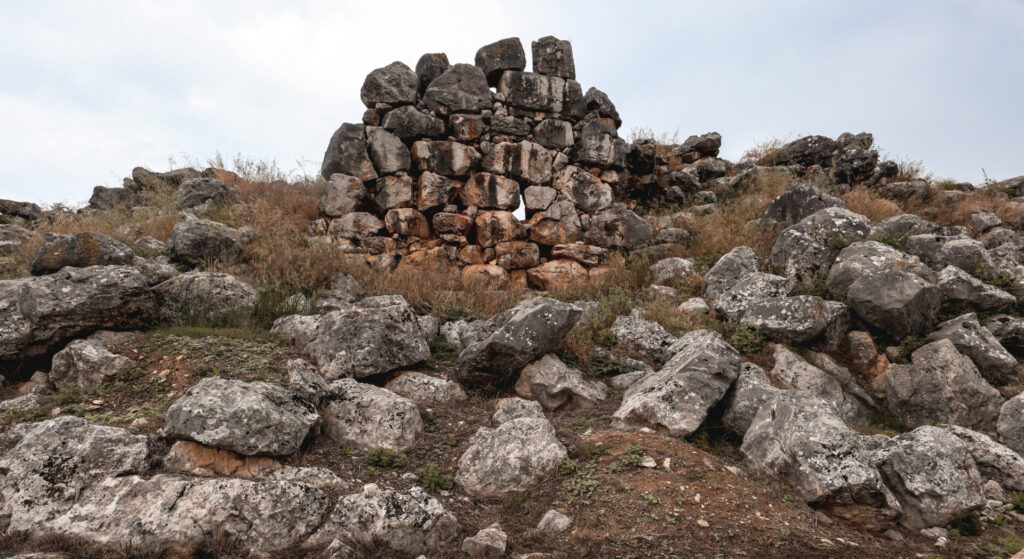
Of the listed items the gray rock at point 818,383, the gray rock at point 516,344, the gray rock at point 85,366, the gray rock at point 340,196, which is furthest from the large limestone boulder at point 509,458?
the gray rock at point 340,196

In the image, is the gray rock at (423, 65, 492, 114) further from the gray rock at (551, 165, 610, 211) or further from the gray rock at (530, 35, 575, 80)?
the gray rock at (551, 165, 610, 211)

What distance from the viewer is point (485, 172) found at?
1217 centimetres

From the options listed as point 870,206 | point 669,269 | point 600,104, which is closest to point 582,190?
point 600,104

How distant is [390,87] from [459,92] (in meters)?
1.52

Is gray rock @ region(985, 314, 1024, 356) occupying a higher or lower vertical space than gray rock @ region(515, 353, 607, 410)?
higher

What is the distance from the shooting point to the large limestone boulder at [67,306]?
589 cm

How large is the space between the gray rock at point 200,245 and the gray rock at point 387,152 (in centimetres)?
366

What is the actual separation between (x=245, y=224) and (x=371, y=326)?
19.5 ft

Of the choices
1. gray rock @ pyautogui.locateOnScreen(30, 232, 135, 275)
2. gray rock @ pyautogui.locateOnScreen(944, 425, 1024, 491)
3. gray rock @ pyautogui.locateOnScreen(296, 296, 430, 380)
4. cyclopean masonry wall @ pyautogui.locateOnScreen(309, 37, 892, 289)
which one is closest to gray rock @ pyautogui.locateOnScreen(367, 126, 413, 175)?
cyclopean masonry wall @ pyautogui.locateOnScreen(309, 37, 892, 289)

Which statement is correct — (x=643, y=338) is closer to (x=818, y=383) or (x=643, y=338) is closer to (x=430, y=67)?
(x=818, y=383)

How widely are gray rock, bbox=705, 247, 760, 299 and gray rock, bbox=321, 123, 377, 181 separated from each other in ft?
23.7

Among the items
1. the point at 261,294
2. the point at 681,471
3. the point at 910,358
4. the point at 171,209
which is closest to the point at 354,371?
the point at 261,294

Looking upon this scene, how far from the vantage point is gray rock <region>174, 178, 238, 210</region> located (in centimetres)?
1144

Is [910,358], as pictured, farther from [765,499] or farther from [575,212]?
[575,212]
